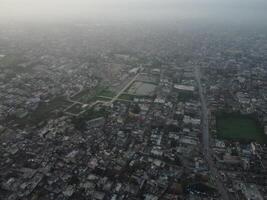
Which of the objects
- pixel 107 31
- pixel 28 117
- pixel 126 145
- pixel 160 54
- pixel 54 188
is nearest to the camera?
pixel 54 188

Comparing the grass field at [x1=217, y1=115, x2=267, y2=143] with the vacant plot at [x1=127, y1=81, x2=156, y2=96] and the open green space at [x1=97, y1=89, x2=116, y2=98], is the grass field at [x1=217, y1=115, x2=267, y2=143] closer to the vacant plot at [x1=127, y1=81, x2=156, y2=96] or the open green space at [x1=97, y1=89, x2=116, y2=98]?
the vacant plot at [x1=127, y1=81, x2=156, y2=96]

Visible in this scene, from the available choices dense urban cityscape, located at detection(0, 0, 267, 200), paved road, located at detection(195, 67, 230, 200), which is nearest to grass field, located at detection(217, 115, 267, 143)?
dense urban cityscape, located at detection(0, 0, 267, 200)

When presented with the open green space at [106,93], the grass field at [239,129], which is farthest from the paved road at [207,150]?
the open green space at [106,93]

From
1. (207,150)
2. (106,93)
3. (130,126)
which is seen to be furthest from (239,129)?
(106,93)

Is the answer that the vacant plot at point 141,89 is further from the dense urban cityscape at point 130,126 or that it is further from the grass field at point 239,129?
the grass field at point 239,129

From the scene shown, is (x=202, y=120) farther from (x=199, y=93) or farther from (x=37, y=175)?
(x=37, y=175)

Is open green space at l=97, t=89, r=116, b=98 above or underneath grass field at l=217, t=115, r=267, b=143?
above

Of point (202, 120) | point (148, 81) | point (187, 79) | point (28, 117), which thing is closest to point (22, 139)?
point (28, 117)
